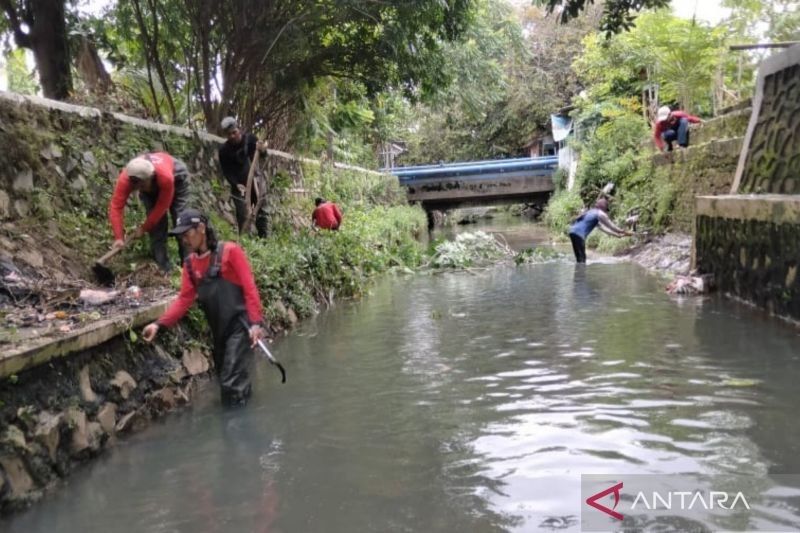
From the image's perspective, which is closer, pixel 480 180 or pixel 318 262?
pixel 318 262

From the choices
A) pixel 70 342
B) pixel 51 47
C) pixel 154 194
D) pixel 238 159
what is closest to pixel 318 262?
pixel 238 159

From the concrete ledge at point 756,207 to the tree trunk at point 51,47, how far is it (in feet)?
32.4

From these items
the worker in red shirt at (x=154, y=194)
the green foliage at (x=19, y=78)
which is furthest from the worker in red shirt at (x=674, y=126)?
the green foliage at (x=19, y=78)

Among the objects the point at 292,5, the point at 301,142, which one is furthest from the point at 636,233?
the point at 292,5

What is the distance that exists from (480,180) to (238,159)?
20463 mm

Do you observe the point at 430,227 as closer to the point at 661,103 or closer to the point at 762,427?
the point at 661,103

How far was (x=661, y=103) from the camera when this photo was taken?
21344 millimetres

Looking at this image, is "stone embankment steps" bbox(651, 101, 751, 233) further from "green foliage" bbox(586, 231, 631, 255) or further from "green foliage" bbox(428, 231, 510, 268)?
"green foliage" bbox(428, 231, 510, 268)

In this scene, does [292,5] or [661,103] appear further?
[661,103]

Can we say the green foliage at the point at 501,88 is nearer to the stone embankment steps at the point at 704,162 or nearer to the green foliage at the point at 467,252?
the green foliage at the point at 467,252

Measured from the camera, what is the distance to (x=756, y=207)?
812cm

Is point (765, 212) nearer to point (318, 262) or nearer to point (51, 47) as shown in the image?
point (318, 262)

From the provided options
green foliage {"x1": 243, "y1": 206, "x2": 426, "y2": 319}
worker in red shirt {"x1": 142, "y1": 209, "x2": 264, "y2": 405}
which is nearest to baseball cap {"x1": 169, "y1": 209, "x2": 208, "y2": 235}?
worker in red shirt {"x1": 142, "y1": 209, "x2": 264, "y2": 405}

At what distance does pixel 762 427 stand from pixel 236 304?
160 inches
